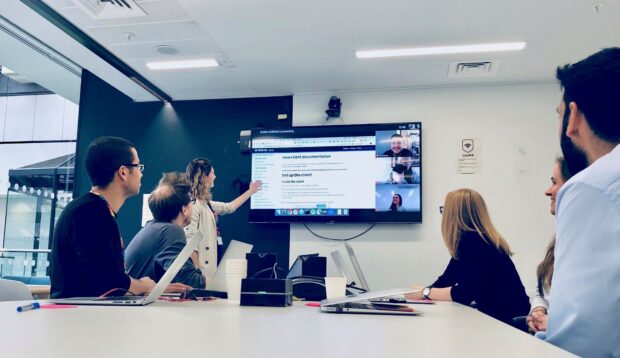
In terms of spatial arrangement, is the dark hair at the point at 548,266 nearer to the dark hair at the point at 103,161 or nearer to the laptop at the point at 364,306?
the laptop at the point at 364,306

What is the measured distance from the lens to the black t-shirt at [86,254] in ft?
6.33

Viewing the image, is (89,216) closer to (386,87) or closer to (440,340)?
(440,340)

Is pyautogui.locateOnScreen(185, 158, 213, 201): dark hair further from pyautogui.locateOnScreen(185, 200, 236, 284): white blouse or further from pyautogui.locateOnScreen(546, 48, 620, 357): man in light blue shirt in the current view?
pyautogui.locateOnScreen(546, 48, 620, 357): man in light blue shirt

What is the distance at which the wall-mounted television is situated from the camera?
14.8 feet

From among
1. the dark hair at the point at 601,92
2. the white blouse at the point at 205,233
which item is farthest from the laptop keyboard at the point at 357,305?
the white blouse at the point at 205,233

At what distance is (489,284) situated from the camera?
274 cm

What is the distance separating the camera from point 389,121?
4.71 m

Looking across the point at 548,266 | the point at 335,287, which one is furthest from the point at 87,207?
the point at 548,266

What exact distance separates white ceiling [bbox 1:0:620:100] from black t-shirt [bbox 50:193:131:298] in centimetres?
171

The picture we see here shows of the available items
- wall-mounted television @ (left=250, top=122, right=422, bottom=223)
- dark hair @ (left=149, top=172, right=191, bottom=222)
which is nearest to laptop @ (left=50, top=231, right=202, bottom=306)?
dark hair @ (left=149, top=172, right=191, bottom=222)

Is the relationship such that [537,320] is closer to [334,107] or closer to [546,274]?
[546,274]

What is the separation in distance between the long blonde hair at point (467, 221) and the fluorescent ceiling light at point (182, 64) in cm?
217

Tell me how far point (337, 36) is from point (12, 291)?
2518 mm

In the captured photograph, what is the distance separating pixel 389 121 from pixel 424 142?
0.35 m
